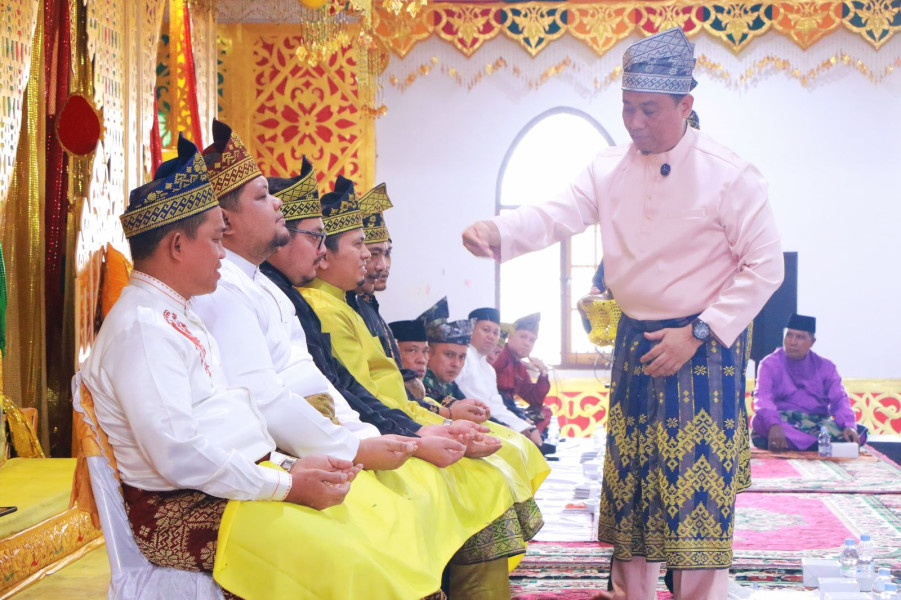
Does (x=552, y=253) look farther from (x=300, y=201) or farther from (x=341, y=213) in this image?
(x=300, y=201)

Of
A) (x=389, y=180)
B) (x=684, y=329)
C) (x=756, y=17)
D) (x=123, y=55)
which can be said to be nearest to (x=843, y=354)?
(x=756, y=17)

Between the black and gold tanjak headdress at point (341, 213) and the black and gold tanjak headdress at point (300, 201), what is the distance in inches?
8.5

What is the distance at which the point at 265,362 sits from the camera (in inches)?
88.6

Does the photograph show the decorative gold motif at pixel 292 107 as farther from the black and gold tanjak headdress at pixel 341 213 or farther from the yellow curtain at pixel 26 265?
the black and gold tanjak headdress at pixel 341 213

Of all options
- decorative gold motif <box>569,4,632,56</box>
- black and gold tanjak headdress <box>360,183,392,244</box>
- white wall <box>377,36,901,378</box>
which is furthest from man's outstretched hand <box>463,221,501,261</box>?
decorative gold motif <box>569,4,632,56</box>

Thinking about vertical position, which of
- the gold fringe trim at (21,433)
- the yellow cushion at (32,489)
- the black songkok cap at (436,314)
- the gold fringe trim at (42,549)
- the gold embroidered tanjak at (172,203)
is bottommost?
the gold fringe trim at (42,549)

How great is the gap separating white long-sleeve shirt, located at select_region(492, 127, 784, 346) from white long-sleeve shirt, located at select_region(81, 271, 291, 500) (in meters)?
0.93

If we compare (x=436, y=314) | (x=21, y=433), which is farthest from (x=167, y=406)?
(x=436, y=314)

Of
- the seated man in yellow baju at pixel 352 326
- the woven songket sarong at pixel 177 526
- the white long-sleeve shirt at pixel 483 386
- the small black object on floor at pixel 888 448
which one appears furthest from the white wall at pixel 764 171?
the woven songket sarong at pixel 177 526

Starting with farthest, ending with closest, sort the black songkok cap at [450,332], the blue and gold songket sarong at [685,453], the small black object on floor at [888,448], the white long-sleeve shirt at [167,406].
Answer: the small black object on floor at [888,448], the black songkok cap at [450,332], the blue and gold songket sarong at [685,453], the white long-sleeve shirt at [167,406]

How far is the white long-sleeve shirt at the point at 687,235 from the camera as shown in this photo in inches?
98.7

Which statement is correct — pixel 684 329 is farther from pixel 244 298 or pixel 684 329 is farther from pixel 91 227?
pixel 91 227

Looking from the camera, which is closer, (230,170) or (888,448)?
(230,170)

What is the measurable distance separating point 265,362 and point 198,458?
0.45 m
